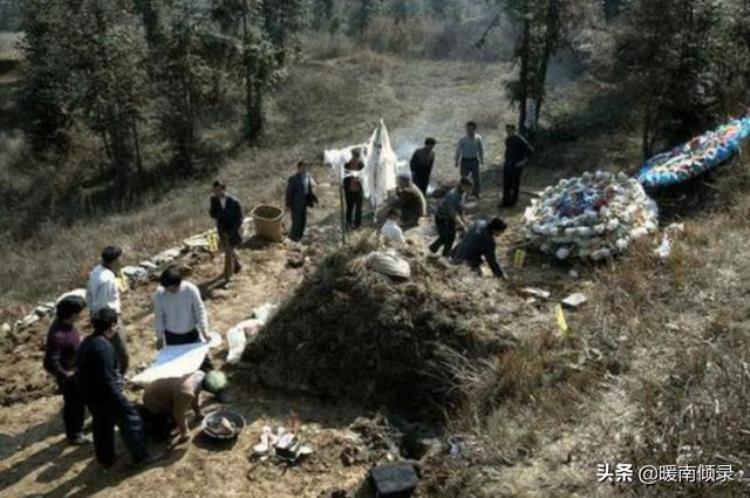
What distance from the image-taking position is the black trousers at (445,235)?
32.2 ft

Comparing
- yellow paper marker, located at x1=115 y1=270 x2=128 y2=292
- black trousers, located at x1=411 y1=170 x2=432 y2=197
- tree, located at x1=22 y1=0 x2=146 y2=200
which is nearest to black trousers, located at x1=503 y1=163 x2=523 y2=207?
black trousers, located at x1=411 y1=170 x2=432 y2=197

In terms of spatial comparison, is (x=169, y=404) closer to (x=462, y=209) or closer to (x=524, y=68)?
(x=462, y=209)

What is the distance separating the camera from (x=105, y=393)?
566cm

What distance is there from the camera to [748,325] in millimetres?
5883

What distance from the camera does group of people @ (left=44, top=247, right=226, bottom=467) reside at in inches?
222

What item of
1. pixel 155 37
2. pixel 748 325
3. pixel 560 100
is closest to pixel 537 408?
pixel 748 325

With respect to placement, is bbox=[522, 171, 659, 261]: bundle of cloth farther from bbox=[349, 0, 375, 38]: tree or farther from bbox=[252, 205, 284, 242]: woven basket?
bbox=[349, 0, 375, 38]: tree

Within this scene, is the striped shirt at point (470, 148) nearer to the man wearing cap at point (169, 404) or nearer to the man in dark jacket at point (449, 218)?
the man in dark jacket at point (449, 218)

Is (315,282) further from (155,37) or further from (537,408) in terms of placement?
(155,37)

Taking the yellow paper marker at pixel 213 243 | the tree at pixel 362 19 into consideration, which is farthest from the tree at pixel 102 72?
the tree at pixel 362 19

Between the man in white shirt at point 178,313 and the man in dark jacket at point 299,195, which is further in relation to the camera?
the man in dark jacket at point 299,195

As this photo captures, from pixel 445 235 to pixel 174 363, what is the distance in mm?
4706

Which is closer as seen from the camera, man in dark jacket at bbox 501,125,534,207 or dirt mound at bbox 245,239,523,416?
dirt mound at bbox 245,239,523,416

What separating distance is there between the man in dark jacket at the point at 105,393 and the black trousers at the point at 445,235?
199 inches
